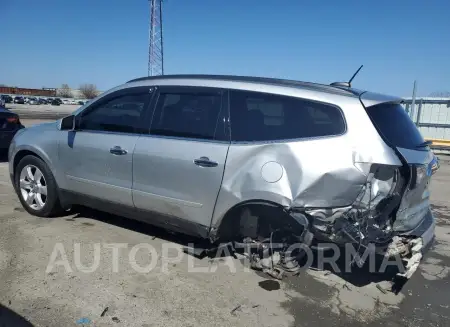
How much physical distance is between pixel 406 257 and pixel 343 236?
611 millimetres

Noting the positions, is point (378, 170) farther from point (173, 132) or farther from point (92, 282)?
point (92, 282)

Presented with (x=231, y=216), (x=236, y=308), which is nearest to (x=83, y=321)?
(x=236, y=308)

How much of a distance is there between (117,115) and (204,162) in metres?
1.34

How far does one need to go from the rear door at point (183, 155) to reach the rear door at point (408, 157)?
52.5 inches

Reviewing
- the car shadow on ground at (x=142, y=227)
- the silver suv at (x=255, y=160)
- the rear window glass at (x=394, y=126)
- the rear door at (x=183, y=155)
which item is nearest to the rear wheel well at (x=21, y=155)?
the silver suv at (x=255, y=160)

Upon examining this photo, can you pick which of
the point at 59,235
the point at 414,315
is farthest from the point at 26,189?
the point at 414,315

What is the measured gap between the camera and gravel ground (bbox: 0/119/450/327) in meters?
2.95

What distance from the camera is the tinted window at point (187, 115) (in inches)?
144

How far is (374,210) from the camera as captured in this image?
3.12 metres

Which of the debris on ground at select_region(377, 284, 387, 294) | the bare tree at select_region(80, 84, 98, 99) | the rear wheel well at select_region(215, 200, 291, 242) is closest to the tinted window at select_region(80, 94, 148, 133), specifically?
the rear wheel well at select_region(215, 200, 291, 242)

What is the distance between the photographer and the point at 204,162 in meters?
3.52

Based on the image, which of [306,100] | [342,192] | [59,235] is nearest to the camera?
[342,192]

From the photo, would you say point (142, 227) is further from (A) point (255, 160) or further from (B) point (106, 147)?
(A) point (255, 160)

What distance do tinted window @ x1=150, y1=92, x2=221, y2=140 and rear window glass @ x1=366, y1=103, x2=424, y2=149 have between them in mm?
1378
